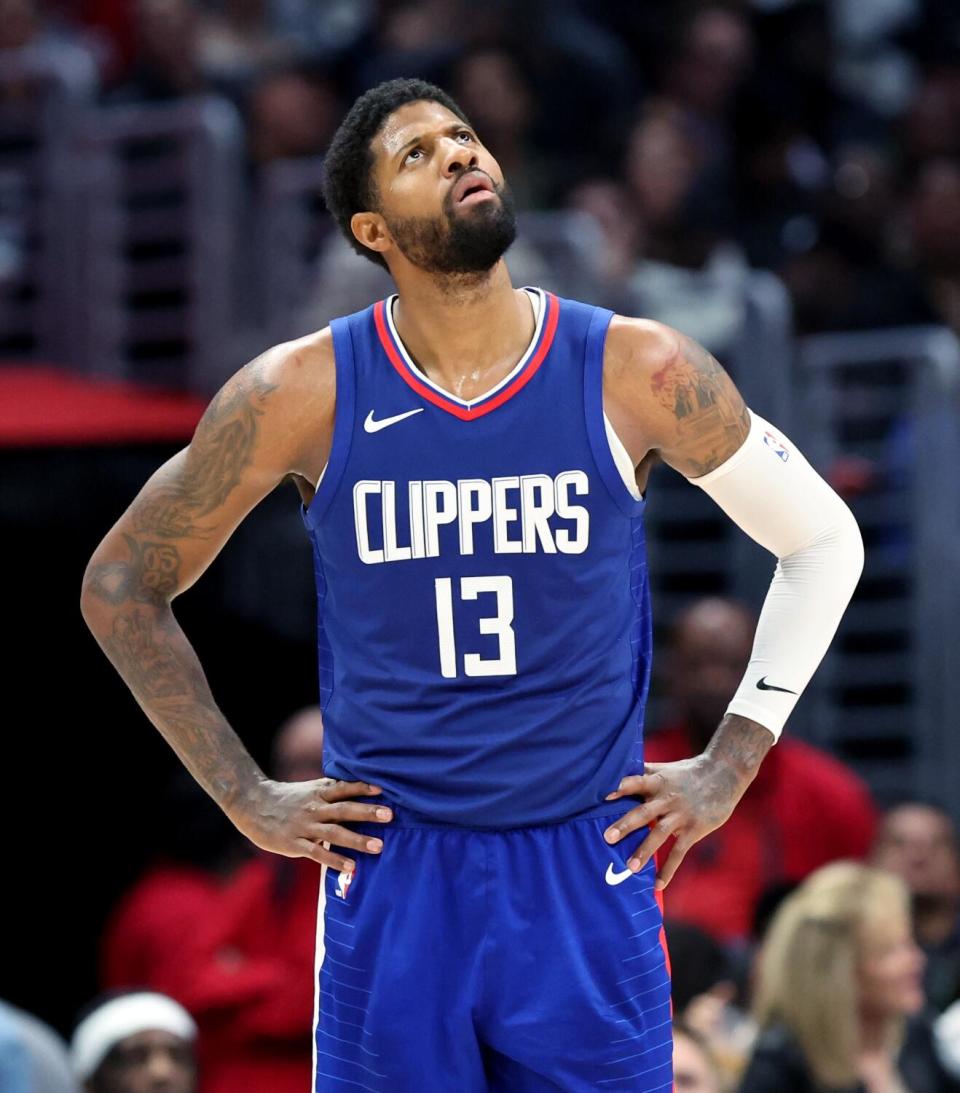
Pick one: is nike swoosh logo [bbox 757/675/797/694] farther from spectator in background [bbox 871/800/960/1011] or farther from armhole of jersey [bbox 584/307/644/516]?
spectator in background [bbox 871/800/960/1011]

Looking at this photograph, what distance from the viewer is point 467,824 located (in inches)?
136

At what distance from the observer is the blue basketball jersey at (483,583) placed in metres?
3.45

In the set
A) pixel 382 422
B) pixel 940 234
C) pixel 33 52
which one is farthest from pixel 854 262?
pixel 382 422

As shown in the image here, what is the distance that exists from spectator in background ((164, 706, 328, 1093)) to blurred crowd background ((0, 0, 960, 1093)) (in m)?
0.01

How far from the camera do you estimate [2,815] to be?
759 cm

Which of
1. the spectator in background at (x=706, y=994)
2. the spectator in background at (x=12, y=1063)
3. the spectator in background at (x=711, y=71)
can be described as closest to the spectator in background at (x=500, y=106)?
the spectator in background at (x=711, y=71)

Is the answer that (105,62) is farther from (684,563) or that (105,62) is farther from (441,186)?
(441,186)

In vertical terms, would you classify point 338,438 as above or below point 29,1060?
above

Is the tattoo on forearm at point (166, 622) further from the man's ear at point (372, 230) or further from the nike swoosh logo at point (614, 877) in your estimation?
the nike swoosh logo at point (614, 877)

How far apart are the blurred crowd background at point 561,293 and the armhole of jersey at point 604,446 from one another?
7.22 feet

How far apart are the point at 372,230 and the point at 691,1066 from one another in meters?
2.53

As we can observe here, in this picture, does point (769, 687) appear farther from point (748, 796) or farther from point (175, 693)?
point (748, 796)

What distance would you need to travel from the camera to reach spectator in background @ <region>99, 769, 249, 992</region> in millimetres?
6898

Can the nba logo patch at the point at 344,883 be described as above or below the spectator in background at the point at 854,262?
below
